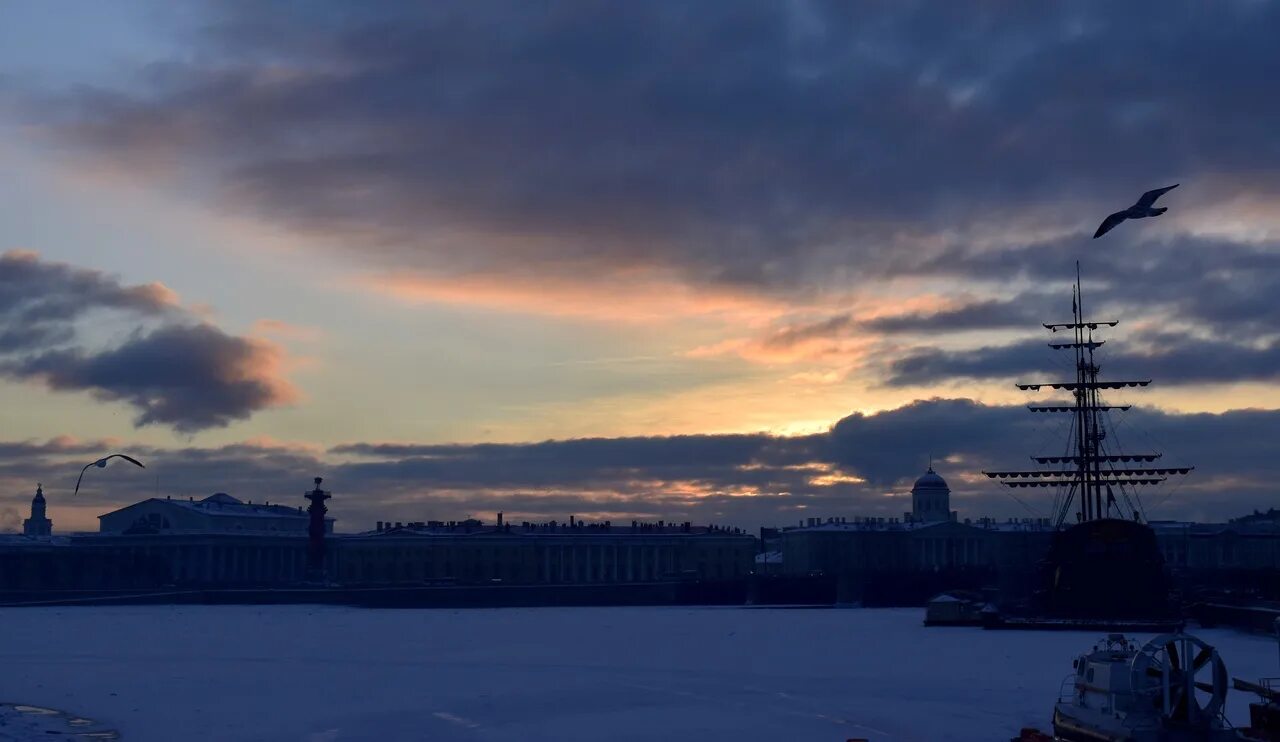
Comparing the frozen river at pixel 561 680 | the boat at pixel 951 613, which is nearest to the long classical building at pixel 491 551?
the boat at pixel 951 613

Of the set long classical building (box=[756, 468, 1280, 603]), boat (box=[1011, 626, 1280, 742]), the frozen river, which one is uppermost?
long classical building (box=[756, 468, 1280, 603])

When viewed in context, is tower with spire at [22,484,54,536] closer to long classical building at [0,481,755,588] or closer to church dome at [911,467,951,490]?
long classical building at [0,481,755,588]

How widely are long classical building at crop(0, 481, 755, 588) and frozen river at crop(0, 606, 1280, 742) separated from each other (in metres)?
72.1

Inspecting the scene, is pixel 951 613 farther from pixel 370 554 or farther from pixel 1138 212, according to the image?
pixel 370 554

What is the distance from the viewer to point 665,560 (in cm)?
16662

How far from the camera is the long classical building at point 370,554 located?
15262cm

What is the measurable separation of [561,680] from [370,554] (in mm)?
118597

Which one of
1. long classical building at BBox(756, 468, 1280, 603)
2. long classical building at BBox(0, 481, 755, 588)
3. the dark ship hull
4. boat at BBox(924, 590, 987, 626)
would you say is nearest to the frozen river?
boat at BBox(924, 590, 987, 626)

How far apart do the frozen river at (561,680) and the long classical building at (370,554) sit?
7206cm

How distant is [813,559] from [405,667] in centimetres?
11881

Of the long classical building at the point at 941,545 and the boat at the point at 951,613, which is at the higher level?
the long classical building at the point at 941,545

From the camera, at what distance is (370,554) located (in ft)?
531

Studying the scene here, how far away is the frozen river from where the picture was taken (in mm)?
34656

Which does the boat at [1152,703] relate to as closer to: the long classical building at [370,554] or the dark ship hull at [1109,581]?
the dark ship hull at [1109,581]
